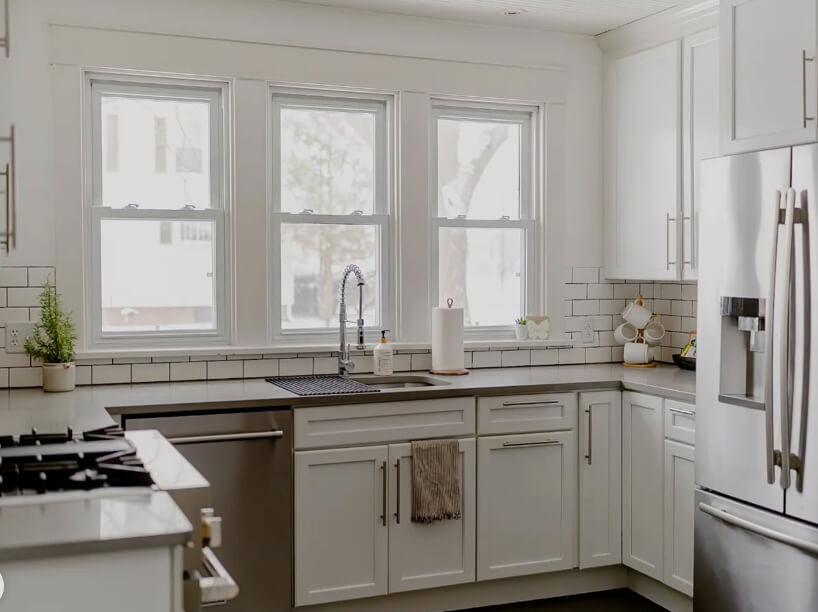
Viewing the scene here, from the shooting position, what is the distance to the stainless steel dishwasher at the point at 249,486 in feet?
10.9

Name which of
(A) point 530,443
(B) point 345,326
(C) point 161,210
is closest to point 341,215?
(B) point 345,326

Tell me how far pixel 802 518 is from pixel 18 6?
3402 mm

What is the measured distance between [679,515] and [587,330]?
1244 mm

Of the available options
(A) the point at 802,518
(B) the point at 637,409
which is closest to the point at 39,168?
(B) the point at 637,409

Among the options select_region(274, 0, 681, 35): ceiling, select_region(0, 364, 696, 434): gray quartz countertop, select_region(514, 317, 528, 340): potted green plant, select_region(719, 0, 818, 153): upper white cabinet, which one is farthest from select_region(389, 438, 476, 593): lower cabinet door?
select_region(274, 0, 681, 35): ceiling

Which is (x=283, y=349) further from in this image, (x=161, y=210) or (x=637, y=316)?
(x=637, y=316)

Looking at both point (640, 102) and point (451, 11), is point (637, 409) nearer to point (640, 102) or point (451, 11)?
point (640, 102)

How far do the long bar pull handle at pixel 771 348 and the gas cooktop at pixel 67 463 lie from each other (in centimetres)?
194

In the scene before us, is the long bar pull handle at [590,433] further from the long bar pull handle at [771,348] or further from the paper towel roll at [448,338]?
the long bar pull handle at [771,348]

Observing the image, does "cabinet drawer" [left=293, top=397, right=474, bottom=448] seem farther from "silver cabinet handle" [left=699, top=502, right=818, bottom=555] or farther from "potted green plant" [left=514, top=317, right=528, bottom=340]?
"silver cabinet handle" [left=699, top=502, right=818, bottom=555]

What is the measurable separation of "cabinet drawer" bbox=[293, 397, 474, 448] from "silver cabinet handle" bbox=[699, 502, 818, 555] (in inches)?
38.5

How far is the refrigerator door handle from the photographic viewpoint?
9.45ft

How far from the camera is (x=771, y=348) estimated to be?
116 inches

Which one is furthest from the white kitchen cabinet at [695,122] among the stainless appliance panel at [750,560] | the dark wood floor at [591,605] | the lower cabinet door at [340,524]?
the lower cabinet door at [340,524]
